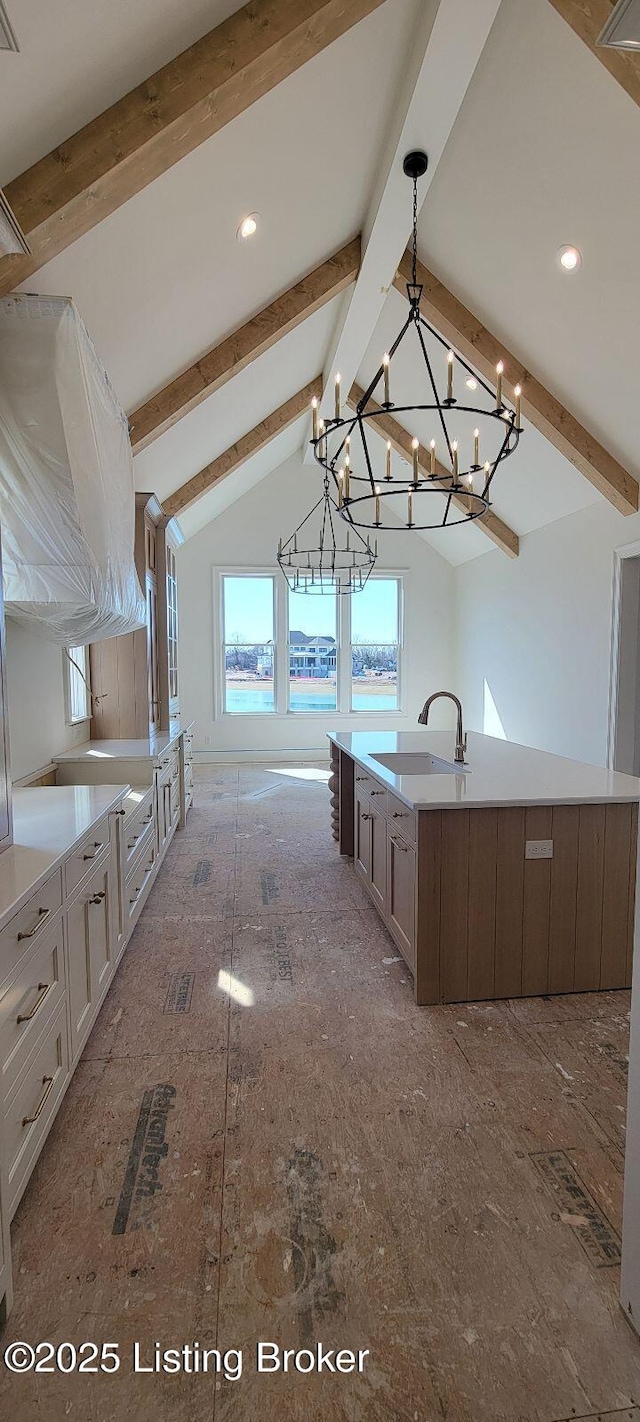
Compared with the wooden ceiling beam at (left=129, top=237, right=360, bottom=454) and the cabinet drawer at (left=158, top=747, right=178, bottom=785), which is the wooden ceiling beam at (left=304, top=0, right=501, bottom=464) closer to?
the wooden ceiling beam at (left=129, top=237, right=360, bottom=454)

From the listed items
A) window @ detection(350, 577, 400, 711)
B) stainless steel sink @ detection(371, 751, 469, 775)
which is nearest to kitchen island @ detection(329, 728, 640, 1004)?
stainless steel sink @ detection(371, 751, 469, 775)

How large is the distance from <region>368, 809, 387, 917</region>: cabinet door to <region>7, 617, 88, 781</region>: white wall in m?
1.73

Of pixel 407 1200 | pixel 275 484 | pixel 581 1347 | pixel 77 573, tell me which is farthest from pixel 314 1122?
pixel 275 484

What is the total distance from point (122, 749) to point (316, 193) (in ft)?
10.5

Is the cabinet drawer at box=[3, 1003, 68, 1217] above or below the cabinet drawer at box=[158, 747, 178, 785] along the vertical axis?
below

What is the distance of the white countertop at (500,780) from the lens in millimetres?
2459

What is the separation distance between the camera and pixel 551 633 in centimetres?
617

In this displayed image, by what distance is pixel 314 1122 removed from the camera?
6.21ft

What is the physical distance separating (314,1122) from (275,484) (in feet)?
24.8

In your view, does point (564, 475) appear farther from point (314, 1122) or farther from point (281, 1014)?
point (314, 1122)

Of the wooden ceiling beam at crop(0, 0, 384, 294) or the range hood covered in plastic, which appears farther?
the range hood covered in plastic

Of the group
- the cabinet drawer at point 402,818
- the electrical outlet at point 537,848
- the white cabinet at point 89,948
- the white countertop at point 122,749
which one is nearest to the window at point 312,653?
the white countertop at point 122,749

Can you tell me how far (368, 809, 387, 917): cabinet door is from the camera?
10.1ft

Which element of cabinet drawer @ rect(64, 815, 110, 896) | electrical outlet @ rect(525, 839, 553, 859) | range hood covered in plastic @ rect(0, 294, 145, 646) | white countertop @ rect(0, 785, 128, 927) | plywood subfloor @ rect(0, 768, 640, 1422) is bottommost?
plywood subfloor @ rect(0, 768, 640, 1422)
